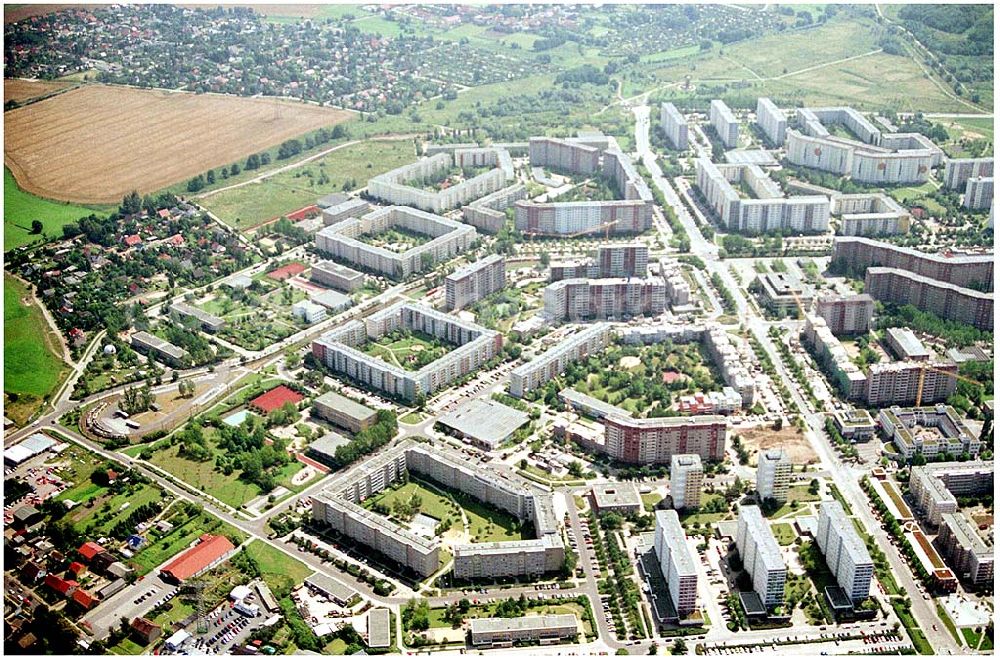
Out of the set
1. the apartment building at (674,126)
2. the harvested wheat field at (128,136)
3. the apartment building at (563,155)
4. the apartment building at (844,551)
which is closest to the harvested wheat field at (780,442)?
the apartment building at (844,551)

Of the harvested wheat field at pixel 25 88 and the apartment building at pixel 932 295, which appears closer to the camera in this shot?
the apartment building at pixel 932 295

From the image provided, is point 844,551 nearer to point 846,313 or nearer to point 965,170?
point 846,313

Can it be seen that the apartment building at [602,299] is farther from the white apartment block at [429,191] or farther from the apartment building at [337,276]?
the white apartment block at [429,191]

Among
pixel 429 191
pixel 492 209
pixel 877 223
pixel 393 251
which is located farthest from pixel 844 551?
pixel 429 191

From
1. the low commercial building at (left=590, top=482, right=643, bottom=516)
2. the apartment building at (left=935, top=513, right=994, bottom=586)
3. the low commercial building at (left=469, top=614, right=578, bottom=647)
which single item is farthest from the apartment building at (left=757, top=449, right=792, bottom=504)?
the low commercial building at (left=469, top=614, right=578, bottom=647)

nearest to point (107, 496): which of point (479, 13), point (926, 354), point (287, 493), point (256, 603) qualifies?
point (287, 493)
